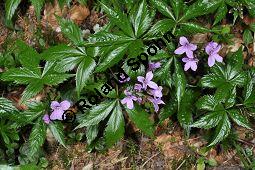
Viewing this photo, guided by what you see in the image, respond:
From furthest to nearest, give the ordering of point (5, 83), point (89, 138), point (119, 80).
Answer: point (5, 83) < point (89, 138) < point (119, 80)

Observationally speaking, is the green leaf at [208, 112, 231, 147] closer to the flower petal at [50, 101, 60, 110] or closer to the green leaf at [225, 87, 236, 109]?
the green leaf at [225, 87, 236, 109]

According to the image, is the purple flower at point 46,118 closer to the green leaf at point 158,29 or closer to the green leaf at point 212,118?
the green leaf at point 158,29

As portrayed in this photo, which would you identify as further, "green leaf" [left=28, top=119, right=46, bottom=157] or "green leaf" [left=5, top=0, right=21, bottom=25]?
"green leaf" [left=5, top=0, right=21, bottom=25]

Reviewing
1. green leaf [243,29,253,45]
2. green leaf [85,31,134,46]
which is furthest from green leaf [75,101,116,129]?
green leaf [243,29,253,45]

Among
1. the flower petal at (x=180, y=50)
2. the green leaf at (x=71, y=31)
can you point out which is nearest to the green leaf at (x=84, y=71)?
the green leaf at (x=71, y=31)

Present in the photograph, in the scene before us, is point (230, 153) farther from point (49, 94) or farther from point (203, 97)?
point (49, 94)

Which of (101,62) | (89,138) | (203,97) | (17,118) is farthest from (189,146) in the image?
(17,118)
